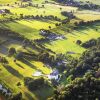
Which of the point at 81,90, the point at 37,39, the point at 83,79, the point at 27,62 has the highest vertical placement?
the point at 37,39

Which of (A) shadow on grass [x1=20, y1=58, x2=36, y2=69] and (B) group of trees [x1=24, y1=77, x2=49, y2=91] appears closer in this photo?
(B) group of trees [x1=24, y1=77, x2=49, y2=91]

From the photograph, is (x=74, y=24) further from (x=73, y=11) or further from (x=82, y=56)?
(x=82, y=56)

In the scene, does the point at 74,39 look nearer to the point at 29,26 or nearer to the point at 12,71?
the point at 29,26

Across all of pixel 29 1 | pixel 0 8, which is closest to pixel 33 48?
pixel 0 8

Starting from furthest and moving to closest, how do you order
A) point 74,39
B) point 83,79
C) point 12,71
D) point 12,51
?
1. point 74,39
2. point 12,51
3. point 12,71
4. point 83,79

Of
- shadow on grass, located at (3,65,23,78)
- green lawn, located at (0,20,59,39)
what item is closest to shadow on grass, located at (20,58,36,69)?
shadow on grass, located at (3,65,23,78)

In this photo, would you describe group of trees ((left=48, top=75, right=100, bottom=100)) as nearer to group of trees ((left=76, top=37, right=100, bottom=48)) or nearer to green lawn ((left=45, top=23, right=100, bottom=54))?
green lawn ((left=45, top=23, right=100, bottom=54))

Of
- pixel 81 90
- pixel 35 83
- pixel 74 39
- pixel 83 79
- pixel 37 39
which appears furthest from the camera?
pixel 74 39

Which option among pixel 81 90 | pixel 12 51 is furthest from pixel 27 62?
pixel 81 90

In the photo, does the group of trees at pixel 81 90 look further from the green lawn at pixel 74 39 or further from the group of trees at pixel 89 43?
the group of trees at pixel 89 43
